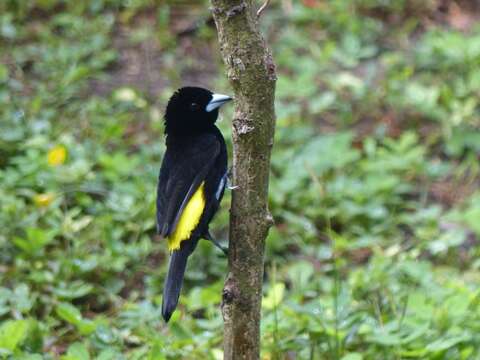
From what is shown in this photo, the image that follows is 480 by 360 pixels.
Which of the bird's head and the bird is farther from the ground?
the bird's head

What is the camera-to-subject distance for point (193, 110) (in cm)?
399

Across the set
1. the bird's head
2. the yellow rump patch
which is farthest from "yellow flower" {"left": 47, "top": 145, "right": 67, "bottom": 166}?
the yellow rump patch

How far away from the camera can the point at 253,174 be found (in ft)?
9.82

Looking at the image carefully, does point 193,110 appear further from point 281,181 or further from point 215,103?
point 281,181

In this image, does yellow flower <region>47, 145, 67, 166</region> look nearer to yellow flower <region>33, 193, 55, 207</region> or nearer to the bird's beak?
yellow flower <region>33, 193, 55, 207</region>

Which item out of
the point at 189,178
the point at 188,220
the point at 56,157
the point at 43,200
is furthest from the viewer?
the point at 56,157

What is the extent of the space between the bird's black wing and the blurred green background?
0.54 meters


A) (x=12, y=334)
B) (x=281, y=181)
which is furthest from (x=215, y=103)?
(x=281, y=181)

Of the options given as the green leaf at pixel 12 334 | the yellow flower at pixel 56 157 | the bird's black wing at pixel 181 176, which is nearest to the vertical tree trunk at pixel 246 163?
the bird's black wing at pixel 181 176

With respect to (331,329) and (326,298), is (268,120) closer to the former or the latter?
(331,329)

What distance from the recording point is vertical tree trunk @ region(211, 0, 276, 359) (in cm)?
279

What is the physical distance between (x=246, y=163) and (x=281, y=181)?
2.72 m

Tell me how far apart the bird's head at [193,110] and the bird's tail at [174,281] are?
692 millimetres

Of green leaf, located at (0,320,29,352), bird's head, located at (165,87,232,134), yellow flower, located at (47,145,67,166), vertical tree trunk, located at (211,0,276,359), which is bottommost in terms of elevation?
green leaf, located at (0,320,29,352)
